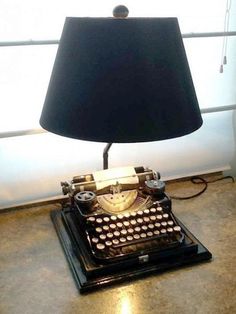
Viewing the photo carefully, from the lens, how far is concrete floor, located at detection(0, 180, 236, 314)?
870 mm

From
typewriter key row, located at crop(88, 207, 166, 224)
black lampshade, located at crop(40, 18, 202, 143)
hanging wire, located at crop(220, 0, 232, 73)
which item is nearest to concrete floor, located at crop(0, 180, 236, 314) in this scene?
typewriter key row, located at crop(88, 207, 166, 224)

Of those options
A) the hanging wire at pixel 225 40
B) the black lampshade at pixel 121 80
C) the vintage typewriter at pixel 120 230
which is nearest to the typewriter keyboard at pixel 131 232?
the vintage typewriter at pixel 120 230

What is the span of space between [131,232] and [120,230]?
0.03 metres

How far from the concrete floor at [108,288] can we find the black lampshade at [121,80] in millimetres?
393

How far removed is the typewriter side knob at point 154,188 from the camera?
110cm

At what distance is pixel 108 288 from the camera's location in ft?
3.03

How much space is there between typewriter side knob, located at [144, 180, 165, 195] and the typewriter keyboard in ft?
0.18

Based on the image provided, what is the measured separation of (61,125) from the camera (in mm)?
784

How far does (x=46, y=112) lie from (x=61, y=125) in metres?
0.06

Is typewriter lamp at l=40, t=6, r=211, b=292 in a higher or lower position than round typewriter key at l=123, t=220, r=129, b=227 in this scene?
higher

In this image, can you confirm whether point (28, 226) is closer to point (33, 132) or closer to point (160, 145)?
point (33, 132)

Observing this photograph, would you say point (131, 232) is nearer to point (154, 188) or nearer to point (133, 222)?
point (133, 222)

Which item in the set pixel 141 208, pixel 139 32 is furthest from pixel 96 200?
pixel 139 32

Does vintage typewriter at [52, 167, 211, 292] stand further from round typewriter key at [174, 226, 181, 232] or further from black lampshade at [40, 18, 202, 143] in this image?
black lampshade at [40, 18, 202, 143]
